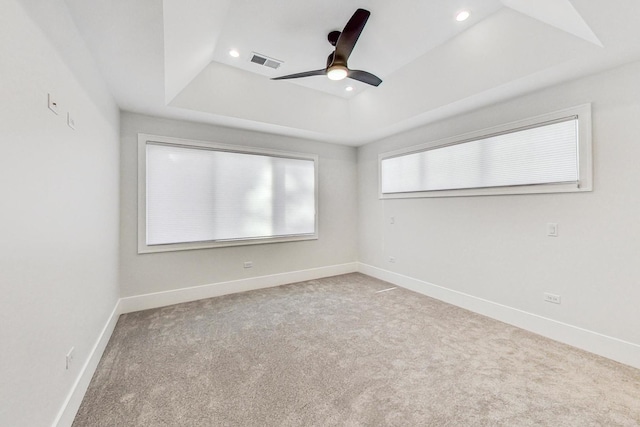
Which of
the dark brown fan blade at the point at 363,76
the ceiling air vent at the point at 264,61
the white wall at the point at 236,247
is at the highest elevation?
the ceiling air vent at the point at 264,61

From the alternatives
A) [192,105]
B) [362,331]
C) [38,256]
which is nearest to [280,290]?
[362,331]

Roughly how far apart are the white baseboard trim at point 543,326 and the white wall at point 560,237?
0.04 ft

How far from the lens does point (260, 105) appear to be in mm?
3605

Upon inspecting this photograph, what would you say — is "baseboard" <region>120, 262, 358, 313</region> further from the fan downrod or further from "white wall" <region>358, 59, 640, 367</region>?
the fan downrod

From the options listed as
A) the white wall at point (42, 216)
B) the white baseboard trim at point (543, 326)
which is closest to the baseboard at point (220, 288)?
the white wall at point (42, 216)

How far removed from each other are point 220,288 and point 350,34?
3.56 m

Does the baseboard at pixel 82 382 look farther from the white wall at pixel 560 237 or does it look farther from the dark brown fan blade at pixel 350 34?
the white wall at pixel 560 237

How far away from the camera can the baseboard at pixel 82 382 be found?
154 centimetres

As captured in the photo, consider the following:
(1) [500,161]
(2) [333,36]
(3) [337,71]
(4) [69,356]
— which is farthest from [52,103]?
(1) [500,161]

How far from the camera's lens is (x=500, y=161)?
10.3ft

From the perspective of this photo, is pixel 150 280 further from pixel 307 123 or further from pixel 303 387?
pixel 307 123

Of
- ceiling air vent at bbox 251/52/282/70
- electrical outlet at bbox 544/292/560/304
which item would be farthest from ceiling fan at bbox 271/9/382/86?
electrical outlet at bbox 544/292/560/304

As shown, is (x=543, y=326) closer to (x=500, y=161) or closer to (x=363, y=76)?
(x=500, y=161)

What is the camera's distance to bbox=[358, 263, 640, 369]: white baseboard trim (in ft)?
7.50
